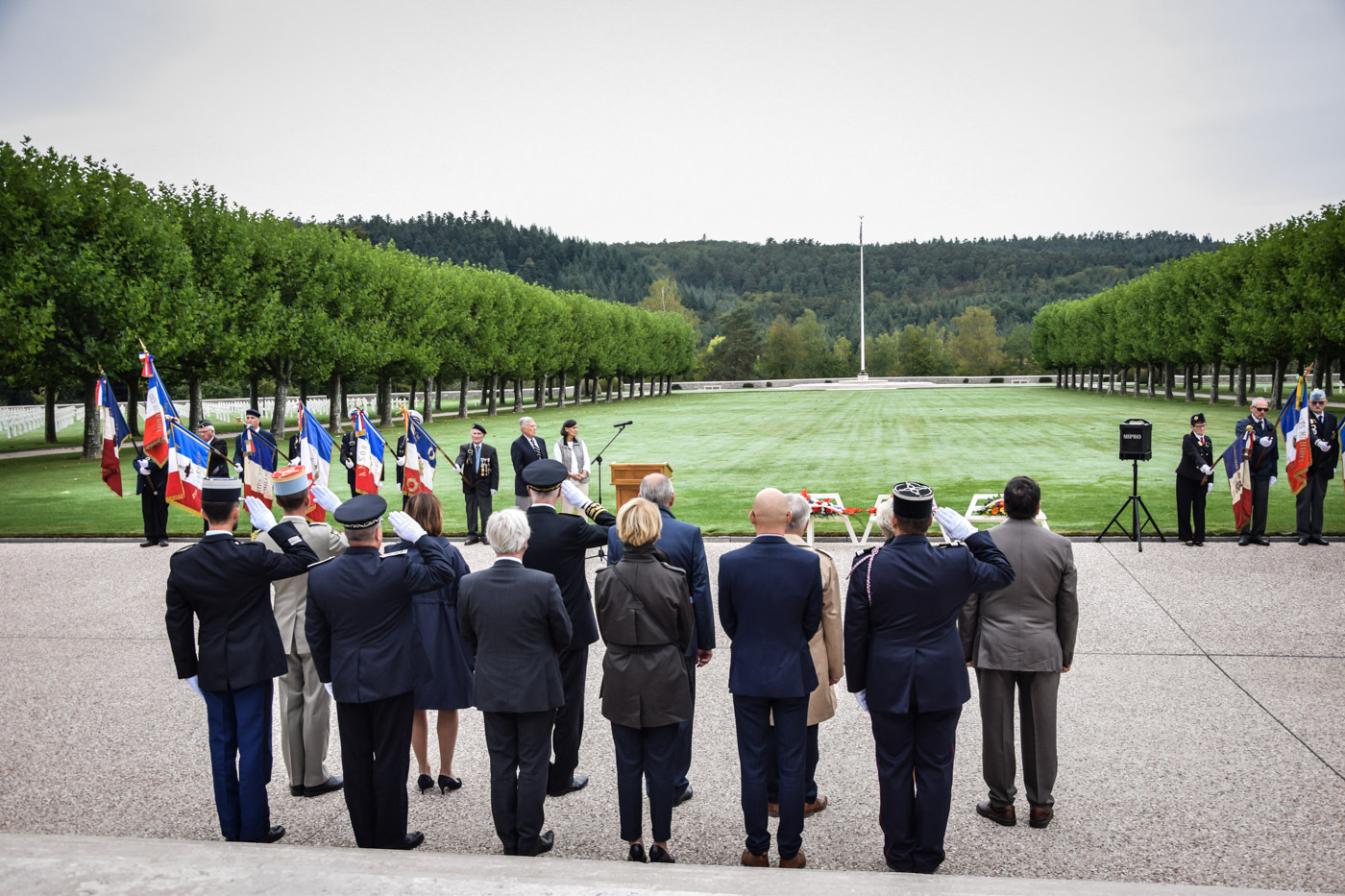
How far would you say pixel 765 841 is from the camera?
5.03m

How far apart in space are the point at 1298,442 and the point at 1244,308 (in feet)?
146

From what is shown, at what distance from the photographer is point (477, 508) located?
16016mm

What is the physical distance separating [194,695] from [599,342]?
72523mm

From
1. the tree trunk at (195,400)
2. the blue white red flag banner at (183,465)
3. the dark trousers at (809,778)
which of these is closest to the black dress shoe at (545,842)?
the dark trousers at (809,778)

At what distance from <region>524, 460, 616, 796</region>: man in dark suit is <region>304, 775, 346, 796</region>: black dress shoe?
155 cm

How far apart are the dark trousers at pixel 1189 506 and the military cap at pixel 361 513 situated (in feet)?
43.6

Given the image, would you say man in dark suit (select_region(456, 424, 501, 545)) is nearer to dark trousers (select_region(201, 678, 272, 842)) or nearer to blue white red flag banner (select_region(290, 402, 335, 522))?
blue white red flag banner (select_region(290, 402, 335, 522))

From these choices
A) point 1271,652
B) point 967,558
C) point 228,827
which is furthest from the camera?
point 1271,652

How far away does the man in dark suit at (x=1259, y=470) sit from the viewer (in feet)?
45.9

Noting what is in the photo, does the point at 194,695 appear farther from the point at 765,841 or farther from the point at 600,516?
the point at 765,841

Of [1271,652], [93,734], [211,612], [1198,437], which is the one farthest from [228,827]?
[1198,437]

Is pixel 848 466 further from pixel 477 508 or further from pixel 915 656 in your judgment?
pixel 915 656

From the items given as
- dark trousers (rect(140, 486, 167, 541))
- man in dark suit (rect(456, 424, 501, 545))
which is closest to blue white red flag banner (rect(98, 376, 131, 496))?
dark trousers (rect(140, 486, 167, 541))

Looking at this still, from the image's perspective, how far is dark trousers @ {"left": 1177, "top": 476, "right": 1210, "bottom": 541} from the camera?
14.1 metres
